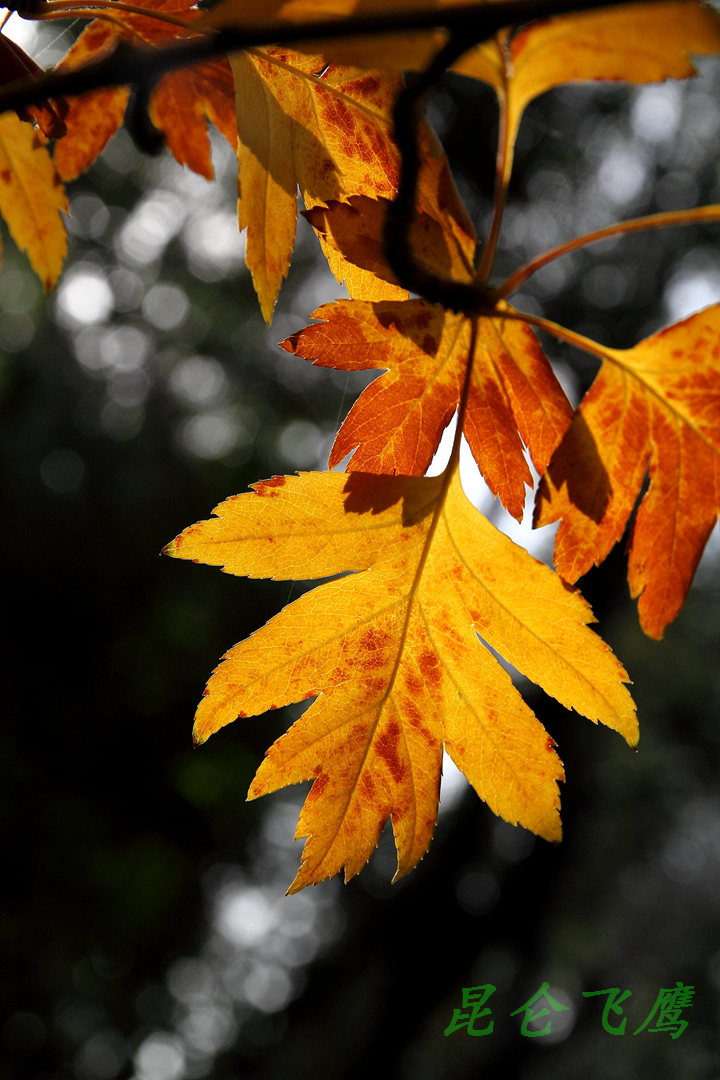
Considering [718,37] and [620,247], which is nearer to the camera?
[718,37]

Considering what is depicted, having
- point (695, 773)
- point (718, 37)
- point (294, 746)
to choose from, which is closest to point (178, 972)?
point (695, 773)

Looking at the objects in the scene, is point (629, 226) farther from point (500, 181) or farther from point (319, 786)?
point (319, 786)

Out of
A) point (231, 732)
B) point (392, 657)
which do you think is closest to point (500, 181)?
point (392, 657)

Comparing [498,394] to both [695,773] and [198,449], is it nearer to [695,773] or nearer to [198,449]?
[198,449]

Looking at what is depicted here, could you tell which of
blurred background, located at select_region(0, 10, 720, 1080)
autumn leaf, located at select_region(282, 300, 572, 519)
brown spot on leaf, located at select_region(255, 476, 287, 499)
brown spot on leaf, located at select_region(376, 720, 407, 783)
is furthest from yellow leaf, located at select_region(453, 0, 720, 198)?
blurred background, located at select_region(0, 10, 720, 1080)

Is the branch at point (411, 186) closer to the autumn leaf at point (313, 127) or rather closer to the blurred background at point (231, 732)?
the autumn leaf at point (313, 127)

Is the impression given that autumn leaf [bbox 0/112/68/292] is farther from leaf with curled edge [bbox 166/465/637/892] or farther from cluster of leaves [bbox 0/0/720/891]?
leaf with curled edge [bbox 166/465/637/892]
